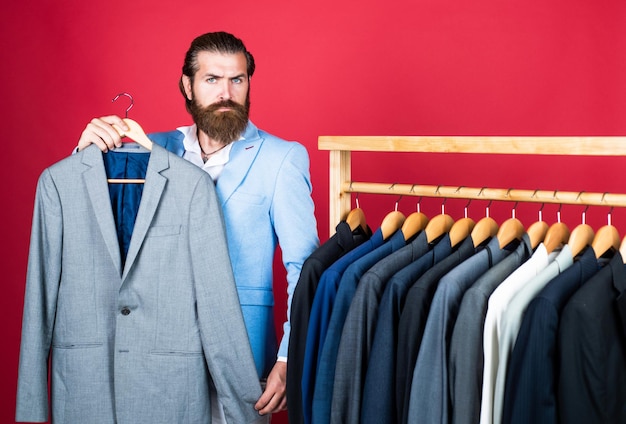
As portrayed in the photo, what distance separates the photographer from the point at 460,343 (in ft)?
6.08

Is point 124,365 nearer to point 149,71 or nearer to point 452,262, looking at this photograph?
point 452,262

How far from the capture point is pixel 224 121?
2.47 meters

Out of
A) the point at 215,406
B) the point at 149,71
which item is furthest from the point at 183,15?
the point at 215,406

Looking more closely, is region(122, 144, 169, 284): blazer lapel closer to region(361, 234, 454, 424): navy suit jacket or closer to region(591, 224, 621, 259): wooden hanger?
region(361, 234, 454, 424): navy suit jacket

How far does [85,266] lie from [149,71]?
6.17ft

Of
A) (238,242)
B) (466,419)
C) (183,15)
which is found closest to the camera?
(466,419)

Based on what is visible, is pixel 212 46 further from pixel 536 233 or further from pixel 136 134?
pixel 536 233

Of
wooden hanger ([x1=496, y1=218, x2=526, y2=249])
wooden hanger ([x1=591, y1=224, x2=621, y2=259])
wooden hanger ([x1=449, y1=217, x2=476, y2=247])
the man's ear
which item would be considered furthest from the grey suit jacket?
wooden hanger ([x1=591, y1=224, x2=621, y2=259])

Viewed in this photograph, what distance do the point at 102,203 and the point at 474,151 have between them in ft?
3.40

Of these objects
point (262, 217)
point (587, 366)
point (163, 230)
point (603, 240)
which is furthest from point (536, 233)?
point (163, 230)

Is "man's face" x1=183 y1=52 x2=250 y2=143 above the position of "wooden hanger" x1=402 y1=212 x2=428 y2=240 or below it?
above

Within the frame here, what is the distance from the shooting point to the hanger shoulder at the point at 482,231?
2.18 m

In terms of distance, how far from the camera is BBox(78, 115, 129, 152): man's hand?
2346 mm

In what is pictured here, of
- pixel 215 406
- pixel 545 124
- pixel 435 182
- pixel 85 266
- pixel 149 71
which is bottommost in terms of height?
pixel 215 406
